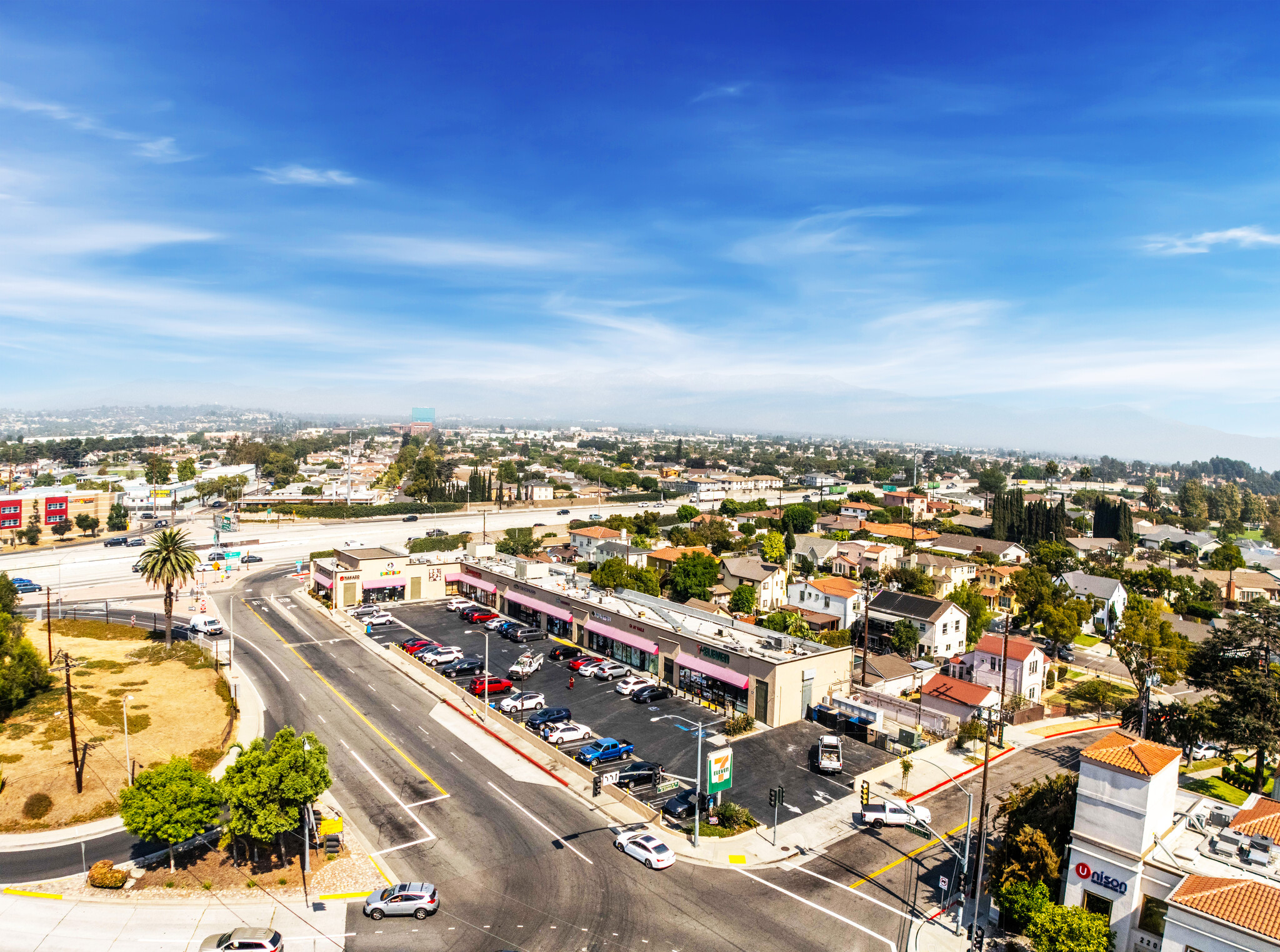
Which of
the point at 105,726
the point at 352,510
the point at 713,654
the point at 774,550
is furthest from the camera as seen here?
the point at 352,510

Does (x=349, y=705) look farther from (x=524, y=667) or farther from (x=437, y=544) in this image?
Answer: (x=437, y=544)

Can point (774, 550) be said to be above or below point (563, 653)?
above

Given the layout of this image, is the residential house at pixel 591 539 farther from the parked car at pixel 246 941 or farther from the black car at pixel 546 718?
the parked car at pixel 246 941

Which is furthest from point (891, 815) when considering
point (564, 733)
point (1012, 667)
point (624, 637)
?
point (1012, 667)

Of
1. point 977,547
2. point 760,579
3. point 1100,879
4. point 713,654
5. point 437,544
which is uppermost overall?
point 1100,879

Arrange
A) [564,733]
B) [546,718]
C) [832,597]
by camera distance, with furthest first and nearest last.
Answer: [832,597]
[546,718]
[564,733]

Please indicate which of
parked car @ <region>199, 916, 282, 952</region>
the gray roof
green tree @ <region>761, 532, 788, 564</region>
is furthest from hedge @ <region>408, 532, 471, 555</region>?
parked car @ <region>199, 916, 282, 952</region>

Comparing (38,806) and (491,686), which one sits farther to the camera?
(491,686)

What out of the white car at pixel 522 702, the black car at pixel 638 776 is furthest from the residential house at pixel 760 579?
the black car at pixel 638 776

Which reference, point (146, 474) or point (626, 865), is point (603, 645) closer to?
point (626, 865)
